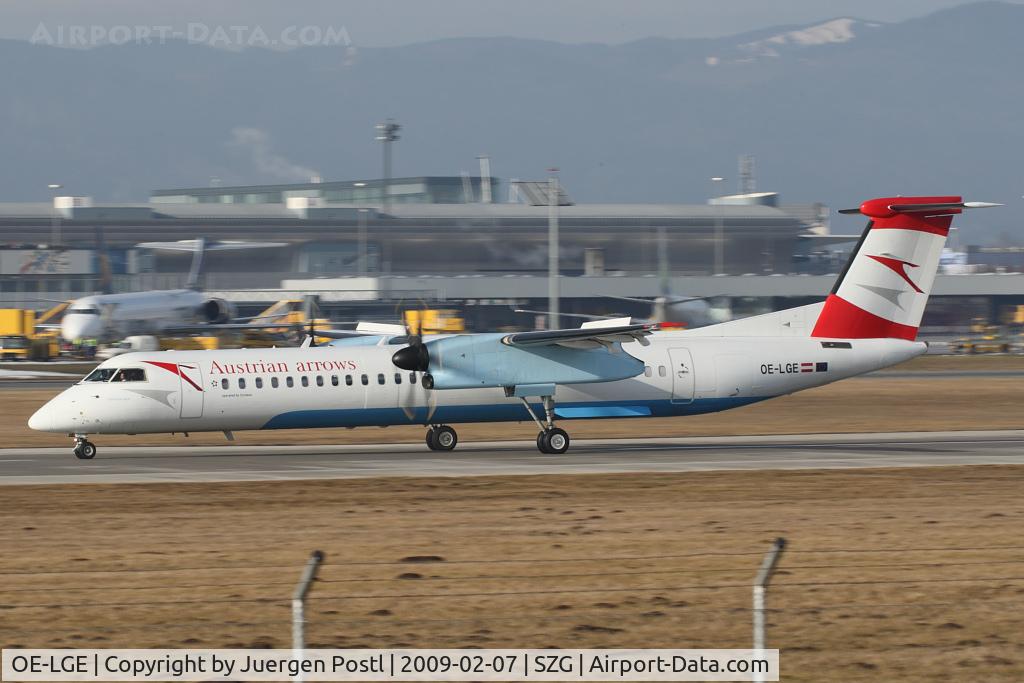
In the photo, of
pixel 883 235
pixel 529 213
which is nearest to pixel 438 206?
A: pixel 529 213

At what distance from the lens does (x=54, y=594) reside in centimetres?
1354

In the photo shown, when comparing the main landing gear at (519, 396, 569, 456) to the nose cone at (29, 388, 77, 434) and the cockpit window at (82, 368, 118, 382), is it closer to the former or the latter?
the cockpit window at (82, 368, 118, 382)

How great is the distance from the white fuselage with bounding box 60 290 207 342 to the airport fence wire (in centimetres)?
5684

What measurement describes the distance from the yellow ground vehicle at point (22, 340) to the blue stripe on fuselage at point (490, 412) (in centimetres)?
5158

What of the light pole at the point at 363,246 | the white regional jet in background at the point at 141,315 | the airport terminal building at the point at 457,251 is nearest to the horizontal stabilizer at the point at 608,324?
the white regional jet in background at the point at 141,315

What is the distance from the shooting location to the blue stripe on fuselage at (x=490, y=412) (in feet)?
90.7

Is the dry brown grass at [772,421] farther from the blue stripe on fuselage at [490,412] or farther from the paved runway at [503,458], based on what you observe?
the blue stripe on fuselage at [490,412]

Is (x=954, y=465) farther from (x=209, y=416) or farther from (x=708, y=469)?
(x=209, y=416)

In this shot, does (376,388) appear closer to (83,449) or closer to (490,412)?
(490,412)

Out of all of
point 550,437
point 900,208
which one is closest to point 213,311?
point 550,437

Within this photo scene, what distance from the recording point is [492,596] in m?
12.9

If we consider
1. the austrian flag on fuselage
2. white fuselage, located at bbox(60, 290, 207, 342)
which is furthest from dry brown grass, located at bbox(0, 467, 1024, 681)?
white fuselage, located at bbox(60, 290, 207, 342)

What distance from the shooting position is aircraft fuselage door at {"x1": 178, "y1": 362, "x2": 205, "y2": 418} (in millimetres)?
26969

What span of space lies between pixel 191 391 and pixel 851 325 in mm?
15593
